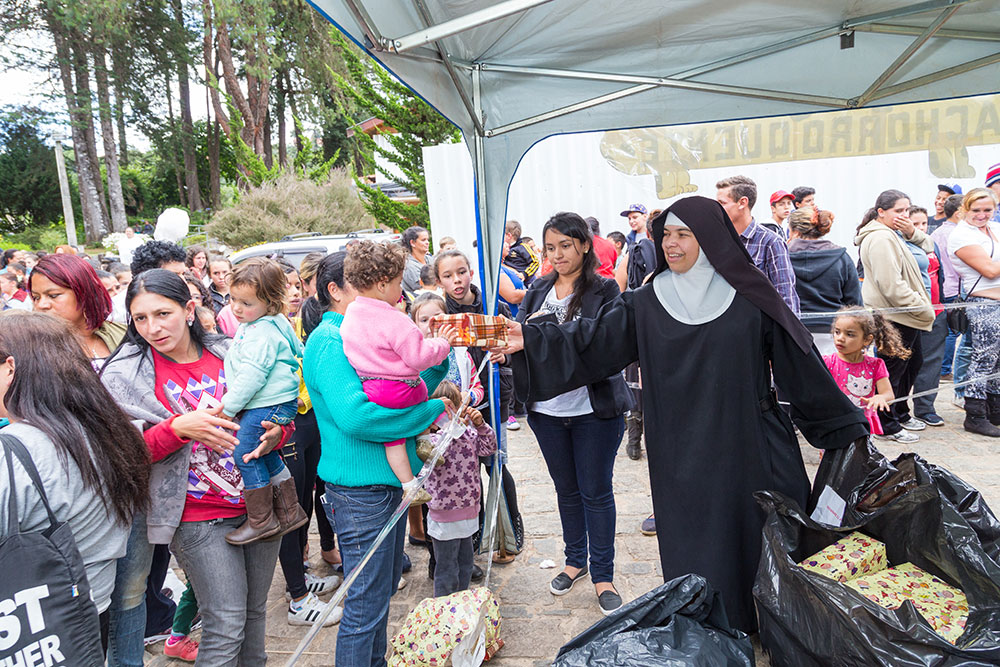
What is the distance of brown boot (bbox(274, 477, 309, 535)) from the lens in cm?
253

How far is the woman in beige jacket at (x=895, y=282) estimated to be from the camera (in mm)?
4938

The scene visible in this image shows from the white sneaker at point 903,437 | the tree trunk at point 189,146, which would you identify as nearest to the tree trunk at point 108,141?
the tree trunk at point 189,146

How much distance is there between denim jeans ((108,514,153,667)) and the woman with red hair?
2.29 feet

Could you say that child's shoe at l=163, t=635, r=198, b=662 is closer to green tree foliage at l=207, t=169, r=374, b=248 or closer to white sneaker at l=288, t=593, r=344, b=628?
white sneaker at l=288, t=593, r=344, b=628

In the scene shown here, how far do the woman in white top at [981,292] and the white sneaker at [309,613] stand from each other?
5.17 m

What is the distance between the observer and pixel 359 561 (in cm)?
239

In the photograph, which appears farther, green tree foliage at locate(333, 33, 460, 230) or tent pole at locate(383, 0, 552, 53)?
green tree foliage at locate(333, 33, 460, 230)

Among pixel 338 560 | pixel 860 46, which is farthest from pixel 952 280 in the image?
pixel 338 560

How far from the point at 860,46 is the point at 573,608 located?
132 inches

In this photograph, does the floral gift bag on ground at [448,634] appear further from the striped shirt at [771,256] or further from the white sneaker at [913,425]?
the white sneaker at [913,425]

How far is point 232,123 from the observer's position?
79.4 feet

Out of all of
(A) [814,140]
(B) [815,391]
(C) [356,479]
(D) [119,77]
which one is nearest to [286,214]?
(D) [119,77]

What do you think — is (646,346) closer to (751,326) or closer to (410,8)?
(751,326)

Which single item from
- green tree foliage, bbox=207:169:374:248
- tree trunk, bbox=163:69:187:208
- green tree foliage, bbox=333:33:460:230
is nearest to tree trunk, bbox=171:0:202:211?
tree trunk, bbox=163:69:187:208
